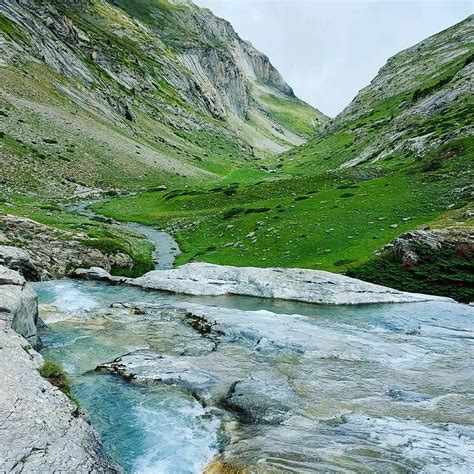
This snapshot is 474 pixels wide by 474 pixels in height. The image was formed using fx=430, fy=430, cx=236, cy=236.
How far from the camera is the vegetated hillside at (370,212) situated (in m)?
37.8

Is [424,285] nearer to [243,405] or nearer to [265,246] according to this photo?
[265,246]

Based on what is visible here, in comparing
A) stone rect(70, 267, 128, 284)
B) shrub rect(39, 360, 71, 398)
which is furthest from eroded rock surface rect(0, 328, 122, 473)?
stone rect(70, 267, 128, 284)

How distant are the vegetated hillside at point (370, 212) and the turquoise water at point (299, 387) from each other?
6997 millimetres

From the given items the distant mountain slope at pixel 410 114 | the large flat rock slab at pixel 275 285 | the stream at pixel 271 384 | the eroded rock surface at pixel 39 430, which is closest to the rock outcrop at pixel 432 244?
the large flat rock slab at pixel 275 285

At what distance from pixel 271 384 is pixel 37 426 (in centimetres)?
934

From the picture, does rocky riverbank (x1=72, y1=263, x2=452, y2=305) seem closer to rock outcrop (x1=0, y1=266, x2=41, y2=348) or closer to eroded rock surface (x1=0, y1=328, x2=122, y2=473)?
rock outcrop (x1=0, y1=266, x2=41, y2=348)

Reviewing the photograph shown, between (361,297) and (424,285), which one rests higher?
(424,285)

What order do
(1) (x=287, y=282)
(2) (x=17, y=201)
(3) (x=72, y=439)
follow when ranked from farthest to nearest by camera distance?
(2) (x=17, y=201), (1) (x=287, y=282), (3) (x=72, y=439)

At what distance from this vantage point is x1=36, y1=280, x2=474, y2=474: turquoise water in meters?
13.1

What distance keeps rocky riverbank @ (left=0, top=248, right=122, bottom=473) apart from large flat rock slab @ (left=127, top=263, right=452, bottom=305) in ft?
66.0

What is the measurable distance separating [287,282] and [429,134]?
63.2 m

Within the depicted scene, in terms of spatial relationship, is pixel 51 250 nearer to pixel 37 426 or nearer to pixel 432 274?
pixel 37 426

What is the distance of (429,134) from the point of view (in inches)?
3319

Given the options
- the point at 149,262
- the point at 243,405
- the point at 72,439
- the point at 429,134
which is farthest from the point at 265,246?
the point at 429,134
